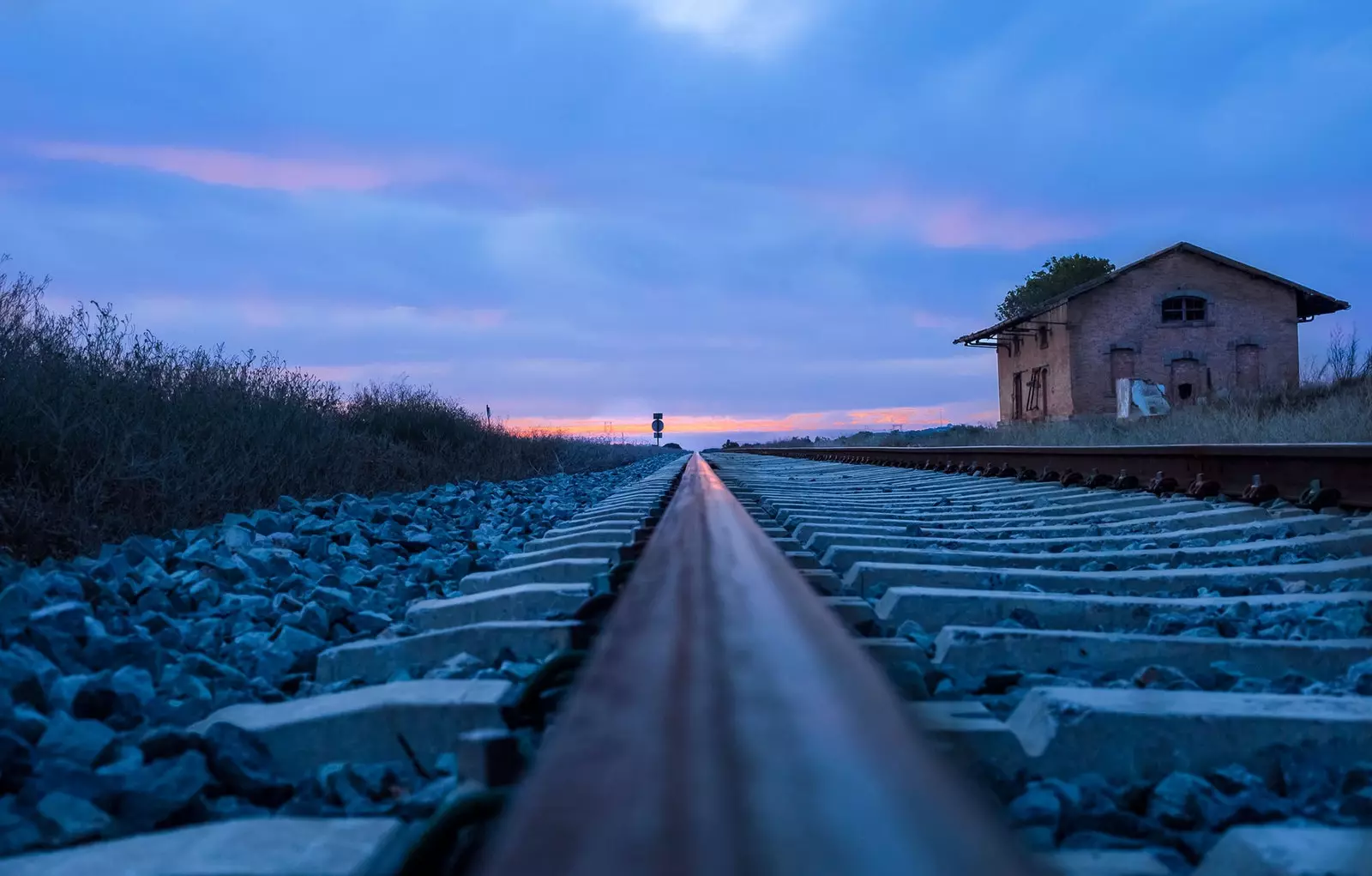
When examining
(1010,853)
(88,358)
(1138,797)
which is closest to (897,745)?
(1010,853)

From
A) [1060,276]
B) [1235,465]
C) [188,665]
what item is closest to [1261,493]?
[1235,465]

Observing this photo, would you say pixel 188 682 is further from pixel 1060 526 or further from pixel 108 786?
pixel 1060 526

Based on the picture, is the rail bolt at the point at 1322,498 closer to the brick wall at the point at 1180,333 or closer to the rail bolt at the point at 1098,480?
the rail bolt at the point at 1098,480

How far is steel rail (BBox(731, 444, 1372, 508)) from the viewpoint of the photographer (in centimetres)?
436

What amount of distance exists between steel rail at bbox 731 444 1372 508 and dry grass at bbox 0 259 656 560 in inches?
229

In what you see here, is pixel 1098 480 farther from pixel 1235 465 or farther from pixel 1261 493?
pixel 1261 493

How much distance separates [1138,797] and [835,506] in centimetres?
458

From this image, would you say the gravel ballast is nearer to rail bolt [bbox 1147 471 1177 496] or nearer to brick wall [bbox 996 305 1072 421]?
rail bolt [bbox 1147 471 1177 496]

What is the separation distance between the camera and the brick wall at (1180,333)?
2969 cm

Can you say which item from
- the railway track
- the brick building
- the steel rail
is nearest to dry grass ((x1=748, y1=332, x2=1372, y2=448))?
the steel rail

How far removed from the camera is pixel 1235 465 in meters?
5.43

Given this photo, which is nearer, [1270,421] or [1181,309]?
[1270,421]

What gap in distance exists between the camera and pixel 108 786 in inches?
63.4

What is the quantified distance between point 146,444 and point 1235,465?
647 cm
